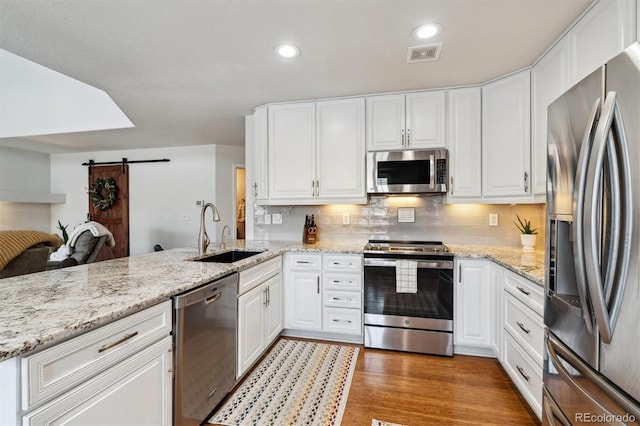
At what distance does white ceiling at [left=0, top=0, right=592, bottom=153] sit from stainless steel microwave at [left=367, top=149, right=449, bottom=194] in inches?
24.5

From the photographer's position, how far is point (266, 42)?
2.01 metres

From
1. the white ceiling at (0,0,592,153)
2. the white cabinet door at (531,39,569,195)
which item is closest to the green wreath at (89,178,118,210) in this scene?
the white ceiling at (0,0,592,153)

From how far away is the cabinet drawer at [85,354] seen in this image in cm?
86

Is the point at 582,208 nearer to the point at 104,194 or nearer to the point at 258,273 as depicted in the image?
the point at 258,273

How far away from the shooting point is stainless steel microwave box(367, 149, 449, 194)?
276 centimetres

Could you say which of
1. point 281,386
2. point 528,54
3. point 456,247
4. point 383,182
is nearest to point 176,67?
point 383,182

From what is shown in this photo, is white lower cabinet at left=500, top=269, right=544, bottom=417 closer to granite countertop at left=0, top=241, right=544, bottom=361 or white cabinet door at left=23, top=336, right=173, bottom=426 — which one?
granite countertop at left=0, top=241, right=544, bottom=361

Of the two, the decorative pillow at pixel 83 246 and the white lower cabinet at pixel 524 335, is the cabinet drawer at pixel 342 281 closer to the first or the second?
the white lower cabinet at pixel 524 335

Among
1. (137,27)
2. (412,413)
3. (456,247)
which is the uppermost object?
(137,27)

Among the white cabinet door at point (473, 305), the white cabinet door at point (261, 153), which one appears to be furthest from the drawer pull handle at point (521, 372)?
the white cabinet door at point (261, 153)

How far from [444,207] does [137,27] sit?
293 centimetres

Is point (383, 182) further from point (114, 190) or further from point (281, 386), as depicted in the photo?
point (114, 190)

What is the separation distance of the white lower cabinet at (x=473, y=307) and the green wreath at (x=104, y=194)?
5.89 meters

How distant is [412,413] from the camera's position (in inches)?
A: 71.2
